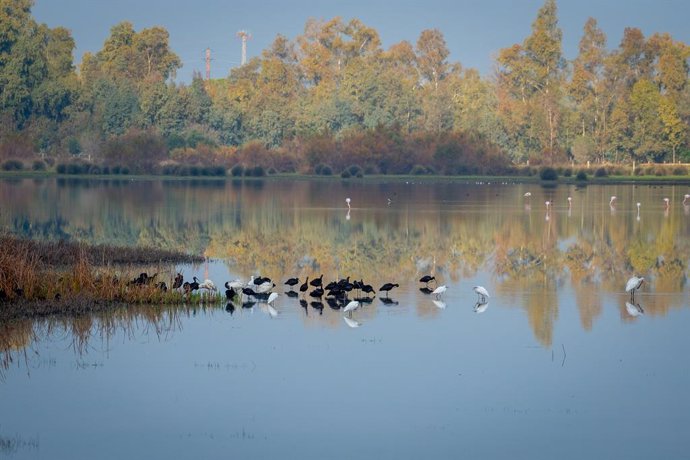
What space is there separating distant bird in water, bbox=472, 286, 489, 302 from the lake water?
8.4 inches

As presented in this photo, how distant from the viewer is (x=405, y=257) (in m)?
28.0

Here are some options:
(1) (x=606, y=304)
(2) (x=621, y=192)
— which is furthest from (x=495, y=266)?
(2) (x=621, y=192)

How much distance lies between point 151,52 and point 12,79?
79.8ft

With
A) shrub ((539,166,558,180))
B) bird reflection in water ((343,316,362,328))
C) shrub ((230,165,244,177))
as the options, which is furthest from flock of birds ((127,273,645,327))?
shrub ((230,165,244,177))

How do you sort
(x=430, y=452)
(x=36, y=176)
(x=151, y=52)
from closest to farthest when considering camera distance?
(x=430, y=452)
(x=36, y=176)
(x=151, y=52)

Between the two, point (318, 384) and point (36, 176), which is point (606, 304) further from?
point (36, 176)

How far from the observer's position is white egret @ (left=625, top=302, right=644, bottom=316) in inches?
767

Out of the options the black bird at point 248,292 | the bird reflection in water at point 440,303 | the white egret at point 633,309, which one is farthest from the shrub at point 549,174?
the black bird at point 248,292

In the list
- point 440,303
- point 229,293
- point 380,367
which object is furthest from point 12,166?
point 380,367

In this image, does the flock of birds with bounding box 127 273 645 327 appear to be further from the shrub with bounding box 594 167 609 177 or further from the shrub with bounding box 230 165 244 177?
the shrub with bounding box 594 167 609 177

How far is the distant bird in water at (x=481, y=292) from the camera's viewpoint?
800 inches

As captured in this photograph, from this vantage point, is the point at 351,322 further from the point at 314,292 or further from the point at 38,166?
the point at 38,166

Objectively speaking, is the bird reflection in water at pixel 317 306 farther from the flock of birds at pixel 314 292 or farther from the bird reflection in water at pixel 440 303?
the bird reflection in water at pixel 440 303

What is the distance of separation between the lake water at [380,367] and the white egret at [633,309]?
41 mm
